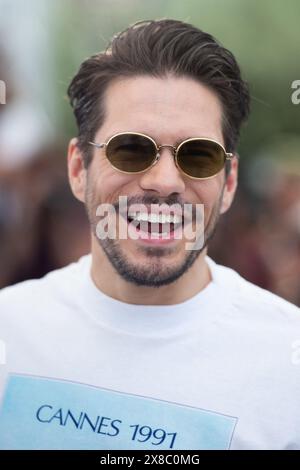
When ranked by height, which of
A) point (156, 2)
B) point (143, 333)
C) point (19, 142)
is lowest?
point (19, 142)

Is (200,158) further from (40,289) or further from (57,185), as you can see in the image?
(57,185)

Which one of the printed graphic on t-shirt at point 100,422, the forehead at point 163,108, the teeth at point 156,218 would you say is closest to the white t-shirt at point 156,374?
the printed graphic on t-shirt at point 100,422

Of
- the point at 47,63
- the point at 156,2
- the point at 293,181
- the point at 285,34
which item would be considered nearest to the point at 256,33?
the point at 285,34

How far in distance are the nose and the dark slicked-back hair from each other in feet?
0.93

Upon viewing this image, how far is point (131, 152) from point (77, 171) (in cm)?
42

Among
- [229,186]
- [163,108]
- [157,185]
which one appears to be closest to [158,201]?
[157,185]

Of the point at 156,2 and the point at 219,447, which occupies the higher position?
the point at 156,2

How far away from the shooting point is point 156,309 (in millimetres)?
2109

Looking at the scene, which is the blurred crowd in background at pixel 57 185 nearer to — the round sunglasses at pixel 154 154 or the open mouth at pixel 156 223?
the round sunglasses at pixel 154 154

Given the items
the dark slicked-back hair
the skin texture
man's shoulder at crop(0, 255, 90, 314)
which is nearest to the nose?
the skin texture

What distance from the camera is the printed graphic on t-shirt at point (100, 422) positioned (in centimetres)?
192
